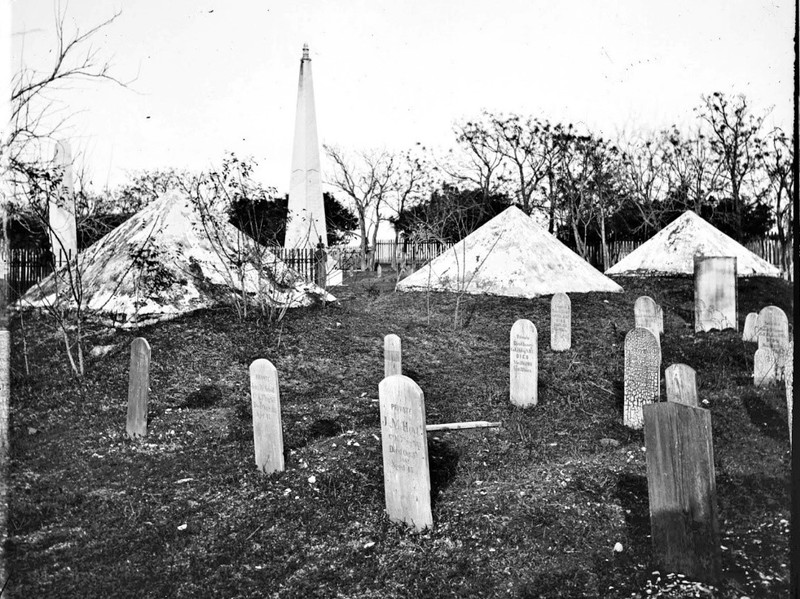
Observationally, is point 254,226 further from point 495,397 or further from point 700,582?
point 700,582

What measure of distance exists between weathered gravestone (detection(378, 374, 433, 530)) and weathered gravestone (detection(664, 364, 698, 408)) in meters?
2.70

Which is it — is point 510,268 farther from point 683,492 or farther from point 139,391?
point 683,492

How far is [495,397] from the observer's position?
8273 millimetres

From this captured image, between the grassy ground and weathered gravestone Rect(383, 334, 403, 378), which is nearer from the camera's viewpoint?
the grassy ground

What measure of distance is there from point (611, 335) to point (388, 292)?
275 inches

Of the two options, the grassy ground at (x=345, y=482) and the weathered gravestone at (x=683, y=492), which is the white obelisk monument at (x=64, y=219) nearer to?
the grassy ground at (x=345, y=482)

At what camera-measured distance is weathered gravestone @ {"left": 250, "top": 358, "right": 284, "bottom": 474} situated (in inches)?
229

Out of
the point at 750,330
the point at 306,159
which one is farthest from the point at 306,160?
the point at 750,330

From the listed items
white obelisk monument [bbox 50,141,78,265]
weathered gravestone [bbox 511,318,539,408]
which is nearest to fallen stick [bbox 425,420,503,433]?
weathered gravestone [bbox 511,318,539,408]

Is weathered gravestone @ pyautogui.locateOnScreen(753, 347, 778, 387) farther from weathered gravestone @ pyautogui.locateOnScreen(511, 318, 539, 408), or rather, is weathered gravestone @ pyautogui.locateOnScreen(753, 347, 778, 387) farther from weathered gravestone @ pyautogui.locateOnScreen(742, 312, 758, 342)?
weathered gravestone @ pyautogui.locateOnScreen(511, 318, 539, 408)

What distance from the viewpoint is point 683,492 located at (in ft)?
12.3

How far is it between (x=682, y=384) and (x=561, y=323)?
493 centimetres

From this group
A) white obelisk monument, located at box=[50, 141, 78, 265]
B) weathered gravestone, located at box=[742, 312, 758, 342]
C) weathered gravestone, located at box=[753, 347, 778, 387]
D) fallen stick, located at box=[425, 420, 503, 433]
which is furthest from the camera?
white obelisk monument, located at box=[50, 141, 78, 265]

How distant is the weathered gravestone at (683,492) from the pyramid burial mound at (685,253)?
64.1 feet
